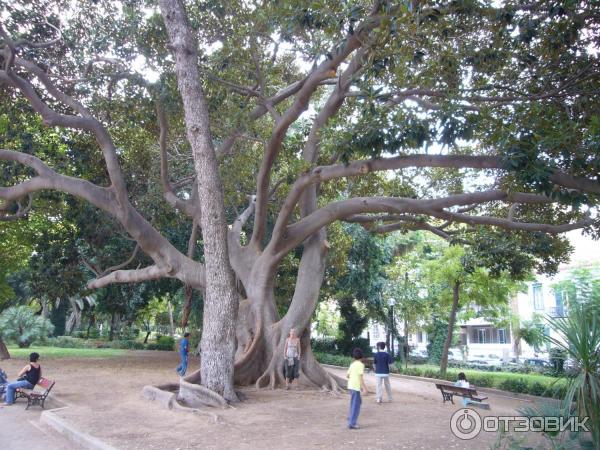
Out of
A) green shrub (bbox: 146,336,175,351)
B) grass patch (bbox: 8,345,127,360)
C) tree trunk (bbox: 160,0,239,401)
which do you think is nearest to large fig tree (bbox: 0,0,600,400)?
tree trunk (bbox: 160,0,239,401)

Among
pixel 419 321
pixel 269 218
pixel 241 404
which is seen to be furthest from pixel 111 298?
pixel 419 321

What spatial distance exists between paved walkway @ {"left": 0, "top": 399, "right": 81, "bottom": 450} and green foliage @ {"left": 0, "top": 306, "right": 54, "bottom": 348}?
908 inches

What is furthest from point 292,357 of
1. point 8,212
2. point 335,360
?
point 335,360

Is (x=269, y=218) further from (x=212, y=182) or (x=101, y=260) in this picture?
(x=212, y=182)

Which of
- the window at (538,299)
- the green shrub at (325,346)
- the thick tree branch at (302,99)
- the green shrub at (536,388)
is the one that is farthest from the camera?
the window at (538,299)

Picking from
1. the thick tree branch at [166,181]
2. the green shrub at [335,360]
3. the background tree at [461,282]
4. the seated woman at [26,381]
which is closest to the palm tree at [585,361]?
the seated woman at [26,381]

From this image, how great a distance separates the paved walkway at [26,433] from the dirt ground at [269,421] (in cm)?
34

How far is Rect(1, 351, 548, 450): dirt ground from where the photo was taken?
7633mm

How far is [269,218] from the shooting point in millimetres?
22219

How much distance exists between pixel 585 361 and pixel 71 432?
24.6ft

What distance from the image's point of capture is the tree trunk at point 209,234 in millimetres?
10547

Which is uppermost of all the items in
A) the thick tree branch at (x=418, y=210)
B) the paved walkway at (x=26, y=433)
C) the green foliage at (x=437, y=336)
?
→ the thick tree branch at (x=418, y=210)

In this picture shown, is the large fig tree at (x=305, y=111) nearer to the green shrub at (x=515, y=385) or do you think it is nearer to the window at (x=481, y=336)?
the green shrub at (x=515, y=385)

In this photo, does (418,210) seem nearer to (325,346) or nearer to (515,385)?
(515,385)
